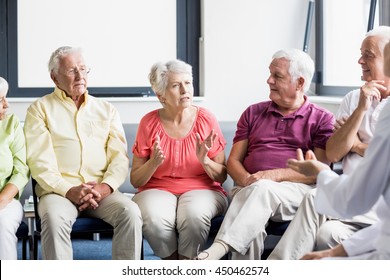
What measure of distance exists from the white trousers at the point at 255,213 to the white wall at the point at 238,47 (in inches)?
96.1

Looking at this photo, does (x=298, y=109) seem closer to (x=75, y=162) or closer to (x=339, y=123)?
(x=339, y=123)

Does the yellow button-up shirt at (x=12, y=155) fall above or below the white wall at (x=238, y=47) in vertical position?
below

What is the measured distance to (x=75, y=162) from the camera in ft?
12.8

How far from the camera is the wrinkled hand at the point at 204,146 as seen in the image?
3.70 m

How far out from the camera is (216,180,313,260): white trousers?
3.47 metres

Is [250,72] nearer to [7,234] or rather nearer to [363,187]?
[7,234]

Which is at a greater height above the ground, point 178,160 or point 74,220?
point 178,160

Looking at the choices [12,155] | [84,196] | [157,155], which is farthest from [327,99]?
[12,155]

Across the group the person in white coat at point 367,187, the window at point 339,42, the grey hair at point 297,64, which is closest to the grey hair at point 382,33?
the grey hair at point 297,64

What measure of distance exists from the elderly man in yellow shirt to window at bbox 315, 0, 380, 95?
2.41 m

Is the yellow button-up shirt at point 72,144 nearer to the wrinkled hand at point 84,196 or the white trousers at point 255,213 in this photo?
the wrinkled hand at point 84,196

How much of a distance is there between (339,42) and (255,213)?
9.46 feet
